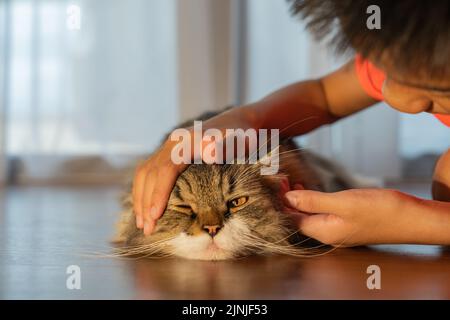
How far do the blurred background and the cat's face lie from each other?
1.83m

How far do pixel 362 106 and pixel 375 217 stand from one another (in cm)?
52

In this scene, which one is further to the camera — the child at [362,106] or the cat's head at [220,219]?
the cat's head at [220,219]

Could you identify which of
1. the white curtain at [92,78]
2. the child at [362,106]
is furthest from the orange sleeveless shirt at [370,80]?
the white curtain at [92,78]

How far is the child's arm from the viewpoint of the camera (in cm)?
128

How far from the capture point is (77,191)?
2.91 metres

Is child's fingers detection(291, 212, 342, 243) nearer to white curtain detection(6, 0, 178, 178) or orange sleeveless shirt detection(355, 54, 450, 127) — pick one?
orange sleeveless shirt detection(355, 54, 450, 127)

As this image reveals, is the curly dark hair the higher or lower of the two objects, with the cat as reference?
higher

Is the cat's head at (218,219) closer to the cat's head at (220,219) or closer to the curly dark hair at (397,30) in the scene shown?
the cat's head at (220,219)

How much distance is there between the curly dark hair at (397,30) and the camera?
866 mm

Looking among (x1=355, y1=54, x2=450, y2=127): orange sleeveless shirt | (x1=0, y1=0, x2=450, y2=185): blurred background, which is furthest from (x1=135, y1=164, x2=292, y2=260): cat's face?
(x1=0, y1=0, x2=450, y2=185): blurred background

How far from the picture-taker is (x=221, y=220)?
4.03 feet

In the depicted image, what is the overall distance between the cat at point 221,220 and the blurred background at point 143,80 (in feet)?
5.96

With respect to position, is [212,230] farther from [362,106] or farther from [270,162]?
[362,106]
